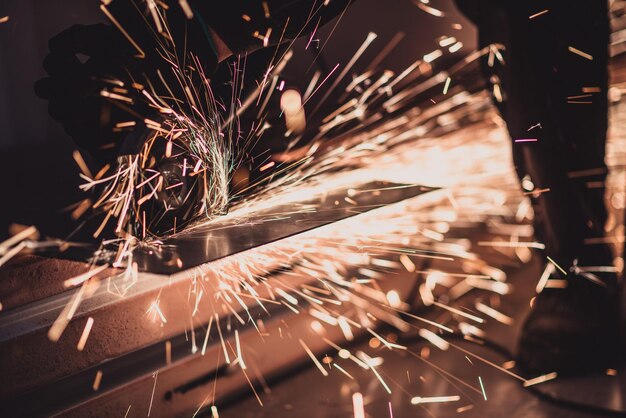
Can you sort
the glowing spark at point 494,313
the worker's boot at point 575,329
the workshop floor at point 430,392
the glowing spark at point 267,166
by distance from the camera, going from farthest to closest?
the glowing spark at point 494,313, the glowing spark at point 267,166, the worker's boot at point 575,329, the workshop floor at point 430,392

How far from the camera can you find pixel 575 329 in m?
1.37

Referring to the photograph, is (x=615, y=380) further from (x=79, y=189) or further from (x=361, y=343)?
(x=79, y=189)

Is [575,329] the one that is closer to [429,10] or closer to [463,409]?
[463,409]

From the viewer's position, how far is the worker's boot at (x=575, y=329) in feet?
4.48

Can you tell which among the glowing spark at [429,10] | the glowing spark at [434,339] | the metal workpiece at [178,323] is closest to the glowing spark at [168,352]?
the metal workpiece at [178,323]

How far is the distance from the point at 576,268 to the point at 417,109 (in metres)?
1.09

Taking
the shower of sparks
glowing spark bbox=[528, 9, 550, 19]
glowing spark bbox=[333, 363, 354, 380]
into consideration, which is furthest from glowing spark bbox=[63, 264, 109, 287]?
glowing spark bbox=[528, 9, 550, 19]

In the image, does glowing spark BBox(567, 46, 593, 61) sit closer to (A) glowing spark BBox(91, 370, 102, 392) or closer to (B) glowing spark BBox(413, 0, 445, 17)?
(B) glowing spark BBox(413, 0, 445, 17)

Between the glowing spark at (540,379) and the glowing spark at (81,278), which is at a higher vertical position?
the glowing spark at (81,278)

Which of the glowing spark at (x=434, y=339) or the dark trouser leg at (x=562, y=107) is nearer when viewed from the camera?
the dark trouser leg at (x=562, y=107)

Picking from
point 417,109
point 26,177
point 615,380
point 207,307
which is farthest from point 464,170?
point 26,177

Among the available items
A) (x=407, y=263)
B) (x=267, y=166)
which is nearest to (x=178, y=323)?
(x=267, y=166)

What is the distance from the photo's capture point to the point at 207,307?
4.23ft

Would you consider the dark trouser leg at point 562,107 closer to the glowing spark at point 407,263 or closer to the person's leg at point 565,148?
the person's leg at point 565,148
